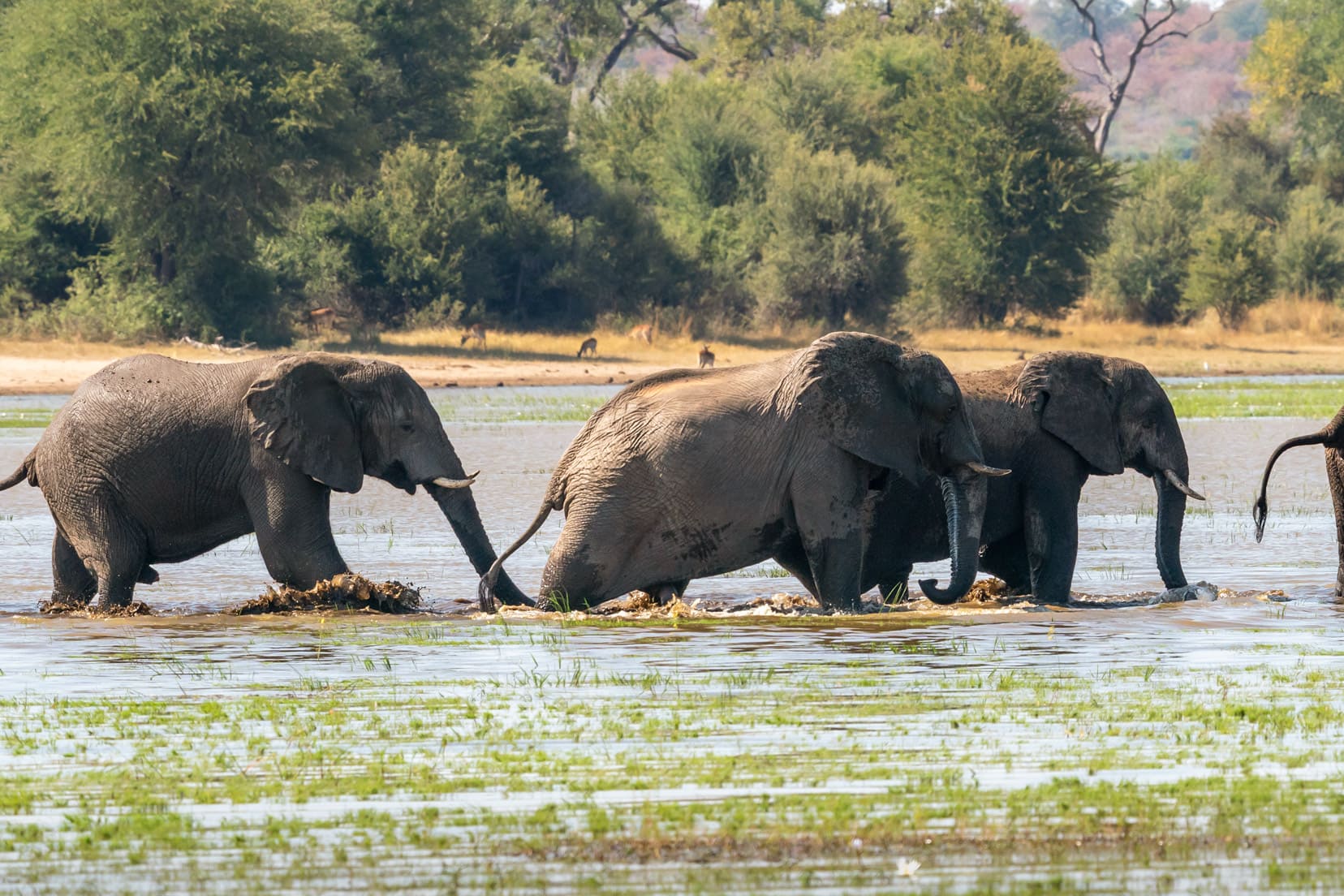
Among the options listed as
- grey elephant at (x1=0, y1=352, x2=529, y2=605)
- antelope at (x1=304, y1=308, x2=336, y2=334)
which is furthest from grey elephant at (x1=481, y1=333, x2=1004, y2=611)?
antelope at (x1=304, y1=308, x2=336, y2=334)

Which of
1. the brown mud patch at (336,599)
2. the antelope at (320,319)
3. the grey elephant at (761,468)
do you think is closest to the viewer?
the grey elephant at (761,468)

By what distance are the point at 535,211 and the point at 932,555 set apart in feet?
143

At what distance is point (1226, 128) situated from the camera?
3118 inches

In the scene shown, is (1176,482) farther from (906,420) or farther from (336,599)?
(336,599)

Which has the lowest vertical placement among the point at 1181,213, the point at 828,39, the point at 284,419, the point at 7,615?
the point at 7,615

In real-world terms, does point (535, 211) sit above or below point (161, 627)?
above

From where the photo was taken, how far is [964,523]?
12.2 m

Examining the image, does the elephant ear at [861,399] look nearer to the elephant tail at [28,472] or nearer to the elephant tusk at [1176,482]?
the elephant tusk at [1176,482]

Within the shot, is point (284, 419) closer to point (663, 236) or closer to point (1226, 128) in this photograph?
point (663, 236)

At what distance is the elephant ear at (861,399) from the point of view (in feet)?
39.1

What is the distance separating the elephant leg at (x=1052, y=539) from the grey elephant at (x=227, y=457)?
299cm

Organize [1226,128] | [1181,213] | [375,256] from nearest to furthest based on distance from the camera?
[375,256], [1181,213], [1226,128]

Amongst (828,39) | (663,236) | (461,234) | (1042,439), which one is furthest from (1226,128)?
(1042,439)

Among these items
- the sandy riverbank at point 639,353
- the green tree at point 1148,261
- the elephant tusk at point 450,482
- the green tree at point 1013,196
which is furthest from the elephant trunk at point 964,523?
the green tree at point 1148,261
